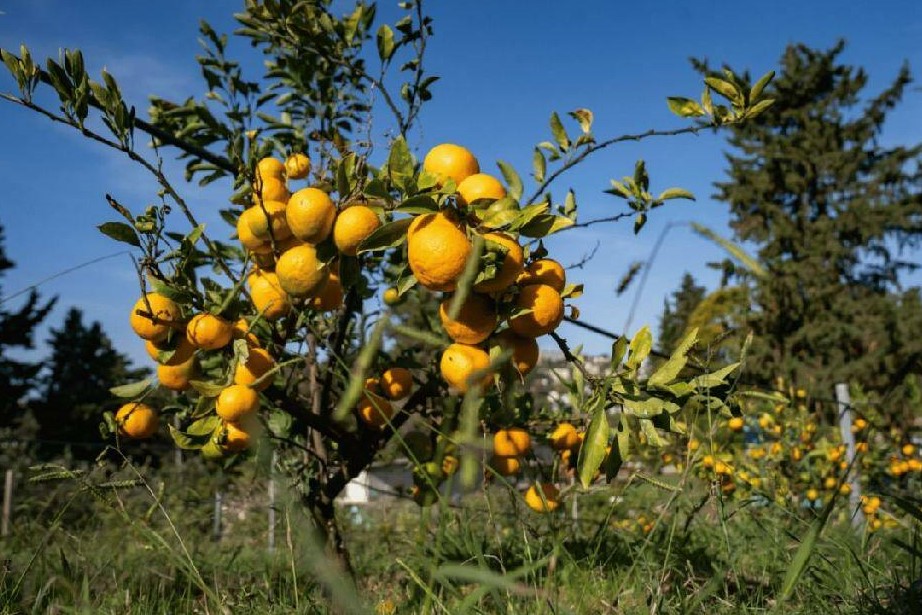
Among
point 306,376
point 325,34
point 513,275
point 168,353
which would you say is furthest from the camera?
point 306,376

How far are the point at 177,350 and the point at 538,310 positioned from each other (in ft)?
2.58

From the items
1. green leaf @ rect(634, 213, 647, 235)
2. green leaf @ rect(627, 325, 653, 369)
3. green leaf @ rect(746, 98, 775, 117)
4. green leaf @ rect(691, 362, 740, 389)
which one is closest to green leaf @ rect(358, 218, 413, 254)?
green leaf @ rect(627, 325, 653, 369)

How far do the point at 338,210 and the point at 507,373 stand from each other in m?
0.48

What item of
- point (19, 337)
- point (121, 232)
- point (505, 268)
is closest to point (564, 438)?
point (505, 268)

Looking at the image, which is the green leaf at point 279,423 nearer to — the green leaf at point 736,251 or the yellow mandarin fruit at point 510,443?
the yellow mandarin fruit at point 510,443

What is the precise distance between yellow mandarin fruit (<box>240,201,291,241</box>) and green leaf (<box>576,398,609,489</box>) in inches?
29.4

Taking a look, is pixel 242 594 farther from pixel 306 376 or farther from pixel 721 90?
pixel 721 90

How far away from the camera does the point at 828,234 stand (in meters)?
16.7

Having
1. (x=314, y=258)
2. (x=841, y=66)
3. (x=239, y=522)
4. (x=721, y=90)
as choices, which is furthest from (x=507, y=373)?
(x=841, y=66)

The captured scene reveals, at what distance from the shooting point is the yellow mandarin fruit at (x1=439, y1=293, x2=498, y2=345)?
3.92 ft

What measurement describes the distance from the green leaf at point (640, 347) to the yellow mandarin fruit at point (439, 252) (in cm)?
39

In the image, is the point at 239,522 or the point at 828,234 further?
the point at 828,234

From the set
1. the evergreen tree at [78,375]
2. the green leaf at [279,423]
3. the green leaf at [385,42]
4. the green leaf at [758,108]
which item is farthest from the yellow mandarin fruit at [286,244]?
the evergreen tree at [78,375]

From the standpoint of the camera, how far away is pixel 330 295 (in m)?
1.43
